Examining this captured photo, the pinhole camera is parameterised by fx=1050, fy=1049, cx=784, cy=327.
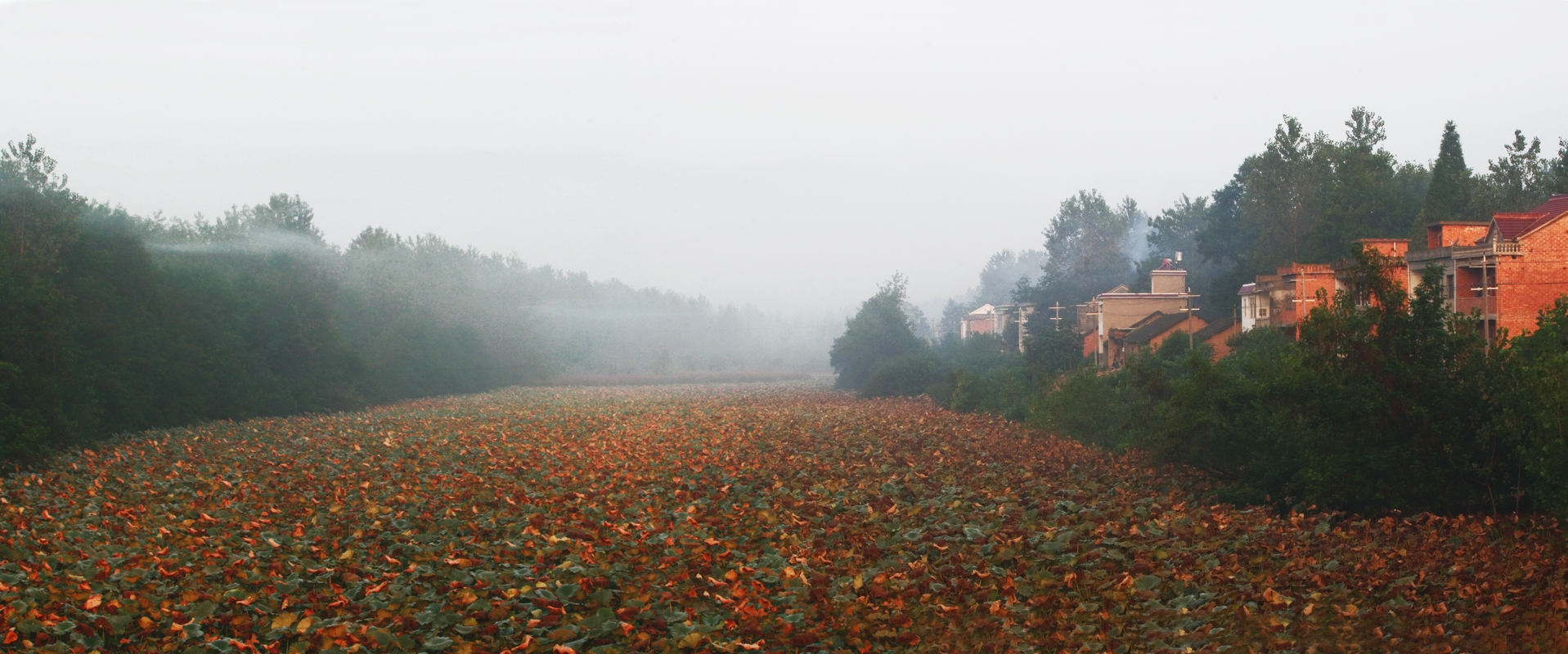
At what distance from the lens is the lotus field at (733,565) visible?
8.99 meters

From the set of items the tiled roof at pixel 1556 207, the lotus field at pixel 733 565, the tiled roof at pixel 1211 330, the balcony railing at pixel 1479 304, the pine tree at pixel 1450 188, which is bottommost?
the lotus field at pixel 733 565

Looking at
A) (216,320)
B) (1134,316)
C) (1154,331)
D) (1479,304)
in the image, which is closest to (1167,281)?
(1134,316)

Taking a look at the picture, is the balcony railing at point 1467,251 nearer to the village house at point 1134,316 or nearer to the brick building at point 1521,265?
the brick building at point 1521,265

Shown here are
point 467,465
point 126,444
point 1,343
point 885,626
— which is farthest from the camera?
point 126,444

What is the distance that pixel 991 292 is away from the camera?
18312 cm

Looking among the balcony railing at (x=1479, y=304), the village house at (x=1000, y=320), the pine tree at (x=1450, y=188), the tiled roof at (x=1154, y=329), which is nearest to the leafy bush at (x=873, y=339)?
the village house at (x=1000, y=320)

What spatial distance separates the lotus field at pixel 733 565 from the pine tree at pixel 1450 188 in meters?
38.7

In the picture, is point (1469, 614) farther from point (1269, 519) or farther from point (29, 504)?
point (29, 504)

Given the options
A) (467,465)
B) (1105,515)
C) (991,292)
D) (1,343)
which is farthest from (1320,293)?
(991,292)

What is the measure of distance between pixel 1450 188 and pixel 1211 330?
49.8ft

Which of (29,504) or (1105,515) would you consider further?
(29,504)

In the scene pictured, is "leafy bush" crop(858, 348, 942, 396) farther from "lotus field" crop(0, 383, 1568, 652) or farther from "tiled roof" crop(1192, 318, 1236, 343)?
"lotus field" crop(0, 383, 1568, 652)

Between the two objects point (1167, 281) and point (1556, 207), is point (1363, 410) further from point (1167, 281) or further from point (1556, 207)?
point (1167, 281)

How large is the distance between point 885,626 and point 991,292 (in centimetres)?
17771
